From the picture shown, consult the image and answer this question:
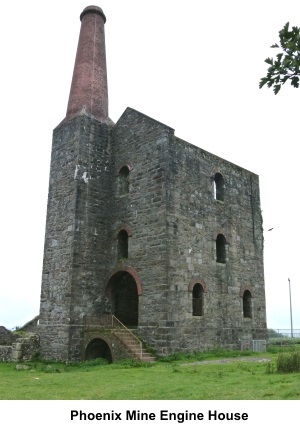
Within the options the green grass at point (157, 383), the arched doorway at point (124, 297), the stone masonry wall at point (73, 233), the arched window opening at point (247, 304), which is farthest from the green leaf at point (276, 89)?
the arched window opening at point (247, 304)

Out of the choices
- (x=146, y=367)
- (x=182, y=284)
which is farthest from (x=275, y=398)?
(x=182, y=284)

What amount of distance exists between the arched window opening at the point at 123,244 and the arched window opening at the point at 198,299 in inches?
130

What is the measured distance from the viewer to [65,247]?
1900cm

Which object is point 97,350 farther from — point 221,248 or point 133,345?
point 221,248

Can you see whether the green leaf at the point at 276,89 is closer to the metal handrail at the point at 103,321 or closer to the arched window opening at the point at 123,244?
the metal handrail at the point at 103,321

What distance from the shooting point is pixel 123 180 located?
808 inches

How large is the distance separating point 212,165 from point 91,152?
553 centimetres

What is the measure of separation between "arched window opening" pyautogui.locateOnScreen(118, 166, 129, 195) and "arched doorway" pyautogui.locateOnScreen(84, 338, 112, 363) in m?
6.39

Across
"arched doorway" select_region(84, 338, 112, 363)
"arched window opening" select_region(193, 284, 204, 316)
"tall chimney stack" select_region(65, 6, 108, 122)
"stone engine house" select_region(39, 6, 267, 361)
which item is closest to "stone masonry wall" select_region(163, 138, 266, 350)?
"stone engine house" select_region(39, 6, 267, 361)

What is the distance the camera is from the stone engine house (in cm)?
1753

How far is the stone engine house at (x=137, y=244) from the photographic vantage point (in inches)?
690

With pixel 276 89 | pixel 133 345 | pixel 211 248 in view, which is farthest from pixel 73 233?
pixel 276 89

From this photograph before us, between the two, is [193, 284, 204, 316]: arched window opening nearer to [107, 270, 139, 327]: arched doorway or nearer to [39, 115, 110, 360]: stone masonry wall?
[107, 270, 139, 327]: arched doorway

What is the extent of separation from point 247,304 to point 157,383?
1205 cm
